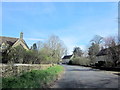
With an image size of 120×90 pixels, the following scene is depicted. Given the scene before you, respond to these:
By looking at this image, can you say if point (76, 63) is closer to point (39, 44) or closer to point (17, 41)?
point (39, 44)

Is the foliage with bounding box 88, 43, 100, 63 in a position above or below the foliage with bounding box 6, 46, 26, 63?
above

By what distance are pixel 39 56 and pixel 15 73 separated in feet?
61.1

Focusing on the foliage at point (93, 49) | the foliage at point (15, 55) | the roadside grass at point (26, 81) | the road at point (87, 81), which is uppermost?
the foliage at point (93, 49)

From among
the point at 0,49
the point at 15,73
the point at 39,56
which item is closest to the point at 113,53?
the point at 39,56

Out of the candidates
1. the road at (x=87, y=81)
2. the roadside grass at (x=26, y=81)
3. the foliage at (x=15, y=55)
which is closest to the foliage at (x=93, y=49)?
the foliage at (x=15, y=55)

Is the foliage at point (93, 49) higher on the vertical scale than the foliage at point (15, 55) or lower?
higher

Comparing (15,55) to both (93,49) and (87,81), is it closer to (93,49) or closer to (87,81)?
(87,81)

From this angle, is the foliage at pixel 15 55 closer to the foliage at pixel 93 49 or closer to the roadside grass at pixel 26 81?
the roadside grass at pixel 26 81

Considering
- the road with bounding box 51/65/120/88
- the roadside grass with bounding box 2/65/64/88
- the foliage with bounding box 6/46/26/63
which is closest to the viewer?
the roadside grass with bounding box 2/65/64/88

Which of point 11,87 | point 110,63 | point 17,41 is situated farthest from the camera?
point 17,41

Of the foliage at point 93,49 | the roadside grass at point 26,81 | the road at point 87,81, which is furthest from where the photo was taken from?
the foliage at point 93,49

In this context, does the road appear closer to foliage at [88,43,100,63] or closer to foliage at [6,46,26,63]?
foliage at [6,46,26,63]

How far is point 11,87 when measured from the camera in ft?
23.6

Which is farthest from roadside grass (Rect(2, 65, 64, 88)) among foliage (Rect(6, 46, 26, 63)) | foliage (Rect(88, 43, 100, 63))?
foliage (Rect(88, 43, 100, 63))
